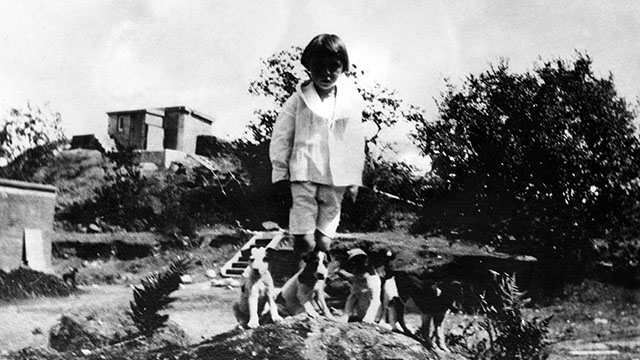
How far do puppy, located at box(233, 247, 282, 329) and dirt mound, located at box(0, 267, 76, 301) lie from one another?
61.9 inches

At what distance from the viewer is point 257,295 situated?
8.82 ft

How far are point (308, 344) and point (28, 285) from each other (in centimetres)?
208

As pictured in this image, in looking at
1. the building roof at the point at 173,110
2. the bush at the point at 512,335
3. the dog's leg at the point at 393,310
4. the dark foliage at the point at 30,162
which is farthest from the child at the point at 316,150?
the dark foliage at the point at 30,162

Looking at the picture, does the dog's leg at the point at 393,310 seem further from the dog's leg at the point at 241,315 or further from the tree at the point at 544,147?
the tree at the point at 544,147

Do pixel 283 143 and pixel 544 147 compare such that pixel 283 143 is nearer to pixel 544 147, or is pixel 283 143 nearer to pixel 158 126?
pixel 158 126

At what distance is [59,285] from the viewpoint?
12.1 feet

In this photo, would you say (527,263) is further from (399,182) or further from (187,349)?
(187,349)

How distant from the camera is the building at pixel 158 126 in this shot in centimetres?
430

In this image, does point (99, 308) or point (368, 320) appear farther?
point (99, 308)

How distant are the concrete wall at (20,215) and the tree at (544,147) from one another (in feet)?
8.85

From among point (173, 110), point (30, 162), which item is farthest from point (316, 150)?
point (30, 162)

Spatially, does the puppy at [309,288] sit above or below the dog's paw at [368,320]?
above

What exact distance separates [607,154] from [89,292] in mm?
3946

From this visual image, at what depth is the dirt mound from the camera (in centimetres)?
340
